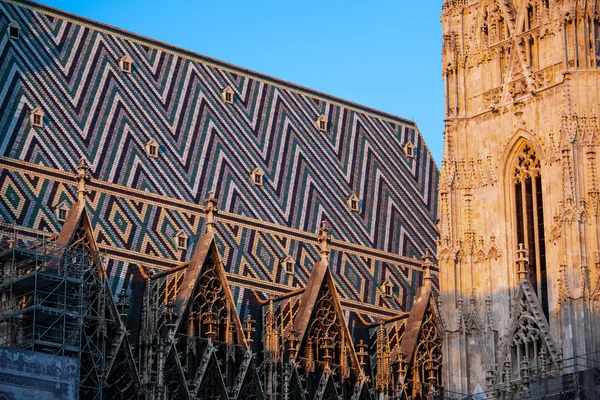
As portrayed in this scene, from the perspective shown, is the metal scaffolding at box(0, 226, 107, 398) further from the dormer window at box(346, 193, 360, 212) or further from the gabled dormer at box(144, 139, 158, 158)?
the dormer window at box(346, 193, 360, 212)

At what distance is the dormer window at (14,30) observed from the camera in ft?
123

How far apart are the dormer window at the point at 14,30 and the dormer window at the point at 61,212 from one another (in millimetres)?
4759

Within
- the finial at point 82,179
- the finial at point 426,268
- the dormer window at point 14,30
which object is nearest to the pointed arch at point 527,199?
the finial at point 426,268

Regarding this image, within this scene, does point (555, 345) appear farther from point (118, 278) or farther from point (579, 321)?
point (118, 278)

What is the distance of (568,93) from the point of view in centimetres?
3594

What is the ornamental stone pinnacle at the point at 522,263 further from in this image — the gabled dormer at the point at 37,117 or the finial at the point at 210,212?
the gabled dormer at the point at 37,117

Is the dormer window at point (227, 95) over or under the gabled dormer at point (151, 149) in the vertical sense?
over

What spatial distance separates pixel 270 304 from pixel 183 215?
3.13 m

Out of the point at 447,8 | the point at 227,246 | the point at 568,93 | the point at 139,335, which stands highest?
the point at 447,8

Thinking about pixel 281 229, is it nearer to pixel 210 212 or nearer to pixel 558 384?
pixel 210 212

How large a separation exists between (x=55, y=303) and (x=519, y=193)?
1094 cm

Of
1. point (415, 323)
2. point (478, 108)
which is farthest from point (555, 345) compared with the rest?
point (478, 108)

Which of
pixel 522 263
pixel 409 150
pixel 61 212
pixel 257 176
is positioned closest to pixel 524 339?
pixel 522 263

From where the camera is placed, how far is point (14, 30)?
37.5 m
